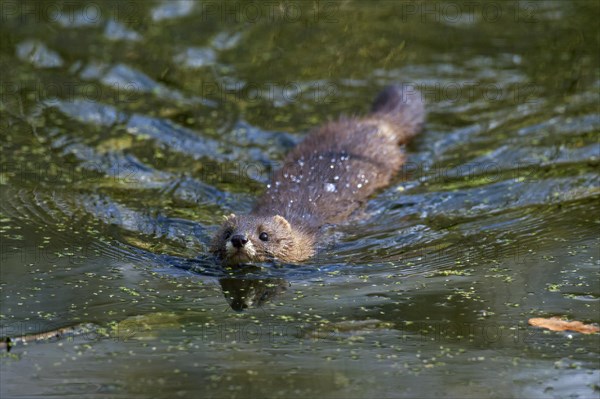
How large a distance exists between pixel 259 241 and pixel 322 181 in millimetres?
1395

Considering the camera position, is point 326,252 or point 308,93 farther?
point 308,93

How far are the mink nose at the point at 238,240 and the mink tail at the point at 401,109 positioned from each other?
3159 mm

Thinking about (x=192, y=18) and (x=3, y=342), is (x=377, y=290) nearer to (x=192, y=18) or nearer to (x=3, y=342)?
(x=3, y=342)

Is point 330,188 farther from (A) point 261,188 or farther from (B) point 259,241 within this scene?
(B) point 259,241

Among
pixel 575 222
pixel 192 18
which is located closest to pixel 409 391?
pixel 575 222

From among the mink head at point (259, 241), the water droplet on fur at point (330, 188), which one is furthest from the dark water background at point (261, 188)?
the water droplet on fur at point (330, 188)

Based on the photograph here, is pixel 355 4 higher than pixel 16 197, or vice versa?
pixel 355 4

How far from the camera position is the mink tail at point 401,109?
10.4 m

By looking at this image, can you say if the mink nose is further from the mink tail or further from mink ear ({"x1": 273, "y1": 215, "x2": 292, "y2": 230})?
the mink tail

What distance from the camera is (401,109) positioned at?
10.6 meters

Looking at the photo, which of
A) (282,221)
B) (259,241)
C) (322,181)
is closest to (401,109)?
(322,181)

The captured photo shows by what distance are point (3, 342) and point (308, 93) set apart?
6.02 meters

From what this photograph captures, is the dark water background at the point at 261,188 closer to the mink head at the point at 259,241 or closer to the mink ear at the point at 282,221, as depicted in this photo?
the mink head at the point at 259,241

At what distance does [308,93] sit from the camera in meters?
11.5
